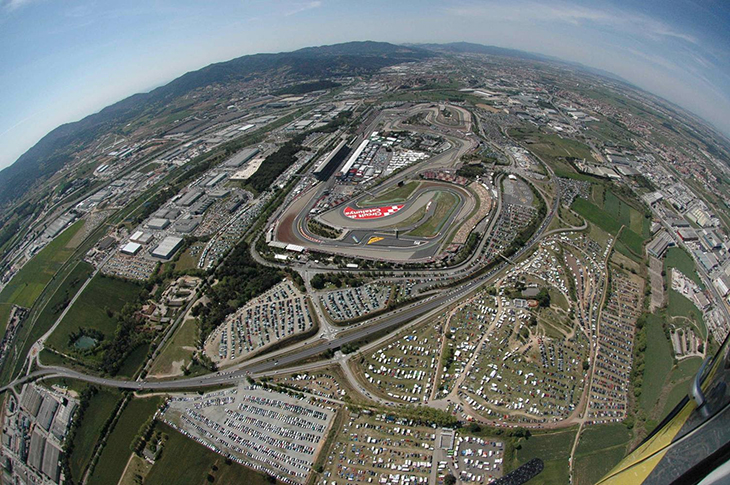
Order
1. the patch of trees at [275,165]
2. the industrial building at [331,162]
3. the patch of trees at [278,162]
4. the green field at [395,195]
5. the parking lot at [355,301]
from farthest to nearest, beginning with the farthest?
the patch of trees at [278,162]
the industrial building at [331,162]
the patch of trees at [275,165]
the green field at [395,195]
the parking lot at [355,301]

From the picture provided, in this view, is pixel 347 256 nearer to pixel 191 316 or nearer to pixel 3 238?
pixel 191 316

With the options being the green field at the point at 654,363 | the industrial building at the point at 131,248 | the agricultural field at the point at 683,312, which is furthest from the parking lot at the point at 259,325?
the agricultural field at the point at 683,312

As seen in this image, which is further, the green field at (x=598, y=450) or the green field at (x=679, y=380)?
the green field at (x=679, y=380)

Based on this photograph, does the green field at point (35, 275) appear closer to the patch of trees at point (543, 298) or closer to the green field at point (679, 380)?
the patch of trees at point (543, 298)

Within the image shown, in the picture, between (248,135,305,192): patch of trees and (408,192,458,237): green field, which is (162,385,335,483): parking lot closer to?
(408,192,458,237): green field

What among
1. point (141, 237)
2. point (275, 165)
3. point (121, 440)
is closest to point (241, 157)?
point (275, 165)

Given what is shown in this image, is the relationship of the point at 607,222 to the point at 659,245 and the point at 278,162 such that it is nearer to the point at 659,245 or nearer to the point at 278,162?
the point at 659,245
